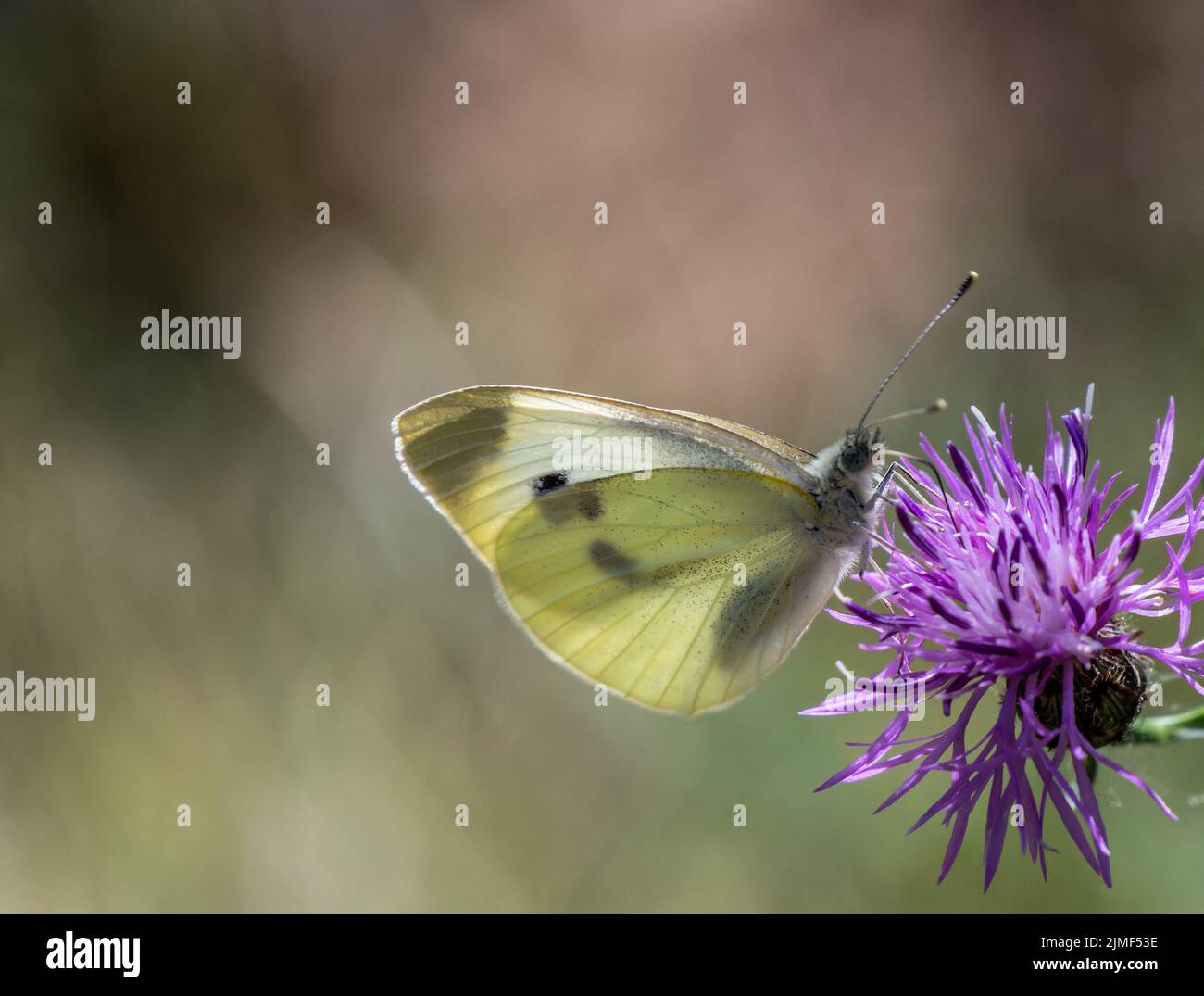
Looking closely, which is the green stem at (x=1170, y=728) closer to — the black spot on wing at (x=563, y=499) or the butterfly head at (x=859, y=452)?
the butterfly head at (x=859, y=452)

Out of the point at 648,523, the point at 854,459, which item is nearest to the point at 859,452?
the point at 854,459

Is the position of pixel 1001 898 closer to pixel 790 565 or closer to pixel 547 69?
pixel 790 565

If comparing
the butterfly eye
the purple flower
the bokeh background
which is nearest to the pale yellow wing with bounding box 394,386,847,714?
the butterfly eye

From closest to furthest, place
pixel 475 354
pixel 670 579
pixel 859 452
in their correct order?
pixel 859 452 → pixel 670 579 → pixel 475 354

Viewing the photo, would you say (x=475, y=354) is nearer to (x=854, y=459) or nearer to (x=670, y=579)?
(x=670, y=579)

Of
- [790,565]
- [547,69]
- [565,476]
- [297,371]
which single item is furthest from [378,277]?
[790,565]

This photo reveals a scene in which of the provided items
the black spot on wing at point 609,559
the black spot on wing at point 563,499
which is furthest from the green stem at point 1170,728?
the black spot on wing at point 563,499
